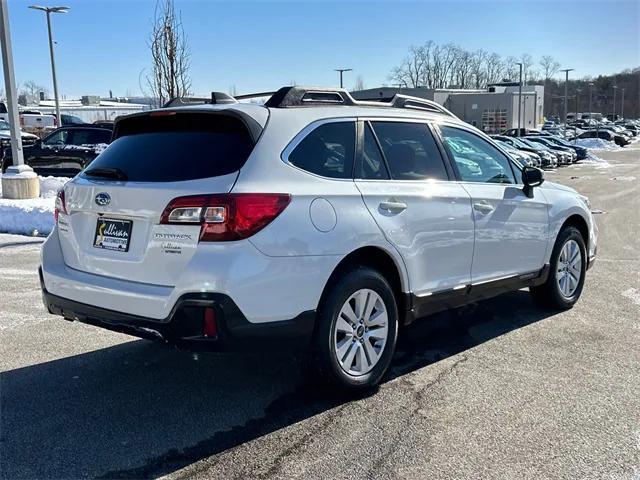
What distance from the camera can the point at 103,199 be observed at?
3.74m

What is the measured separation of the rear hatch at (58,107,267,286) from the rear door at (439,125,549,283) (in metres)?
1.97

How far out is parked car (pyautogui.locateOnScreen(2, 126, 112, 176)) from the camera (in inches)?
650

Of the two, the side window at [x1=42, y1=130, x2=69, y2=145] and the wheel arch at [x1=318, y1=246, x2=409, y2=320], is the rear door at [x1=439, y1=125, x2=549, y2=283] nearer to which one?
the wheel arch at [x1=318, y1=246, x2=409, y2=320]

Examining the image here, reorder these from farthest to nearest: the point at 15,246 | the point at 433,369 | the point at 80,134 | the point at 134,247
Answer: the point at 80,134 → the point at 15,246 → the point at 433,369 → the point at 134,247

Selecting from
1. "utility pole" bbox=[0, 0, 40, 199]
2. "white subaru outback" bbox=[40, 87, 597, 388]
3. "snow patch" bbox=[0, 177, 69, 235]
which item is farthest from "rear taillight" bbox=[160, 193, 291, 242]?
"utility pole" bbox=[0, 0, 40, 199]

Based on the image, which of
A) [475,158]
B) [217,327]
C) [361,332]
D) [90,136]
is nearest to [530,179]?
[475,158]

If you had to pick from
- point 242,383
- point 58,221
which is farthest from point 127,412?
point 58,221

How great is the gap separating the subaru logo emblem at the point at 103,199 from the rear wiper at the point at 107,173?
13cm

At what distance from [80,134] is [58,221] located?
13622mm

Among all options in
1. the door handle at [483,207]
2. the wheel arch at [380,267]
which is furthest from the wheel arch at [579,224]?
the wheel arch at [380,267]

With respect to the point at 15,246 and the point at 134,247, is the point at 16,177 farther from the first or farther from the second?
the point at 134,247

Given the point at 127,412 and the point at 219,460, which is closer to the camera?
the point at 219,460

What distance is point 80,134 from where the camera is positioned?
16.7 metres

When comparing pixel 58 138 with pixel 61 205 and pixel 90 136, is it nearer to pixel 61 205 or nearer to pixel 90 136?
pixel 90 136
